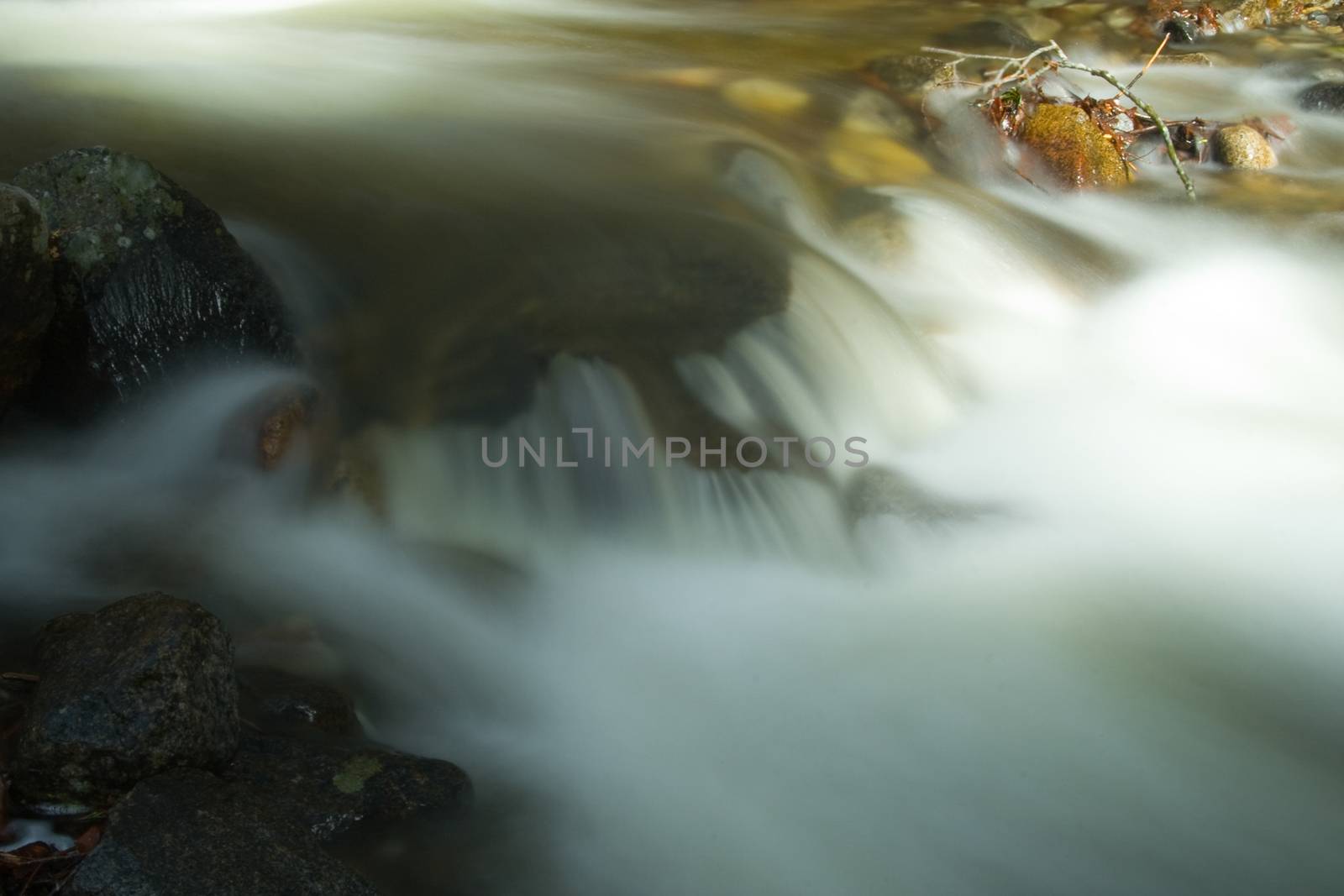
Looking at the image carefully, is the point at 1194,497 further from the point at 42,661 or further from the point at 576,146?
the point at 42,661

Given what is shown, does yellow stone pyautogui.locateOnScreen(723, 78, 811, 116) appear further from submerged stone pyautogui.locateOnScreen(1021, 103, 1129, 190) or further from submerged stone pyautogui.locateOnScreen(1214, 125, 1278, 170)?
submerged stone pyautogui.locateOnScreen(1214, 125, 1278, 170)

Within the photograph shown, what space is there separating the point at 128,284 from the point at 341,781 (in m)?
Answer: 2.08

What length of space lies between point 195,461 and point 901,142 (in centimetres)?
436

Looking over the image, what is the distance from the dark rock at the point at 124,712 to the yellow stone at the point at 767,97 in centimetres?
495

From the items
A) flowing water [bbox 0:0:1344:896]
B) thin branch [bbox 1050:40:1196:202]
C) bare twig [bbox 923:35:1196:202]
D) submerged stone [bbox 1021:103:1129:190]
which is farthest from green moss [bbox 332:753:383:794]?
thin branch [bbox 1050:40:1196:202]

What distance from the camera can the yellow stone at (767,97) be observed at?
6781mm

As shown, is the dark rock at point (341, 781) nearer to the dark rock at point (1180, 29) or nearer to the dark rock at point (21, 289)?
the dark rock at point (21, 289)

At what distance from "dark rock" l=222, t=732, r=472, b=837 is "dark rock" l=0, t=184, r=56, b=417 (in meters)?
1.57

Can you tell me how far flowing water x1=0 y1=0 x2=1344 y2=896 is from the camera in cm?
315

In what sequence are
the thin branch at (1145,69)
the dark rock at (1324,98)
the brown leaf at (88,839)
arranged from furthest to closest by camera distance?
the dark rock at (1324,98) < the thin branch at (1145,69) < the brown leaf at (88,839)

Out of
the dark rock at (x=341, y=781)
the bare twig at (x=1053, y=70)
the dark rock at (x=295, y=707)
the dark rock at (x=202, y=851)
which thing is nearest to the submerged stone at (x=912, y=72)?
the bare twig at (x=1053, y=70)

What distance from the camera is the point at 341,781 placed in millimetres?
2740

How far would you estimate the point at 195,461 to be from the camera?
4.02 m

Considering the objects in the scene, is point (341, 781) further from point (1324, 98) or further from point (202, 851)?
point (1324, 98)
